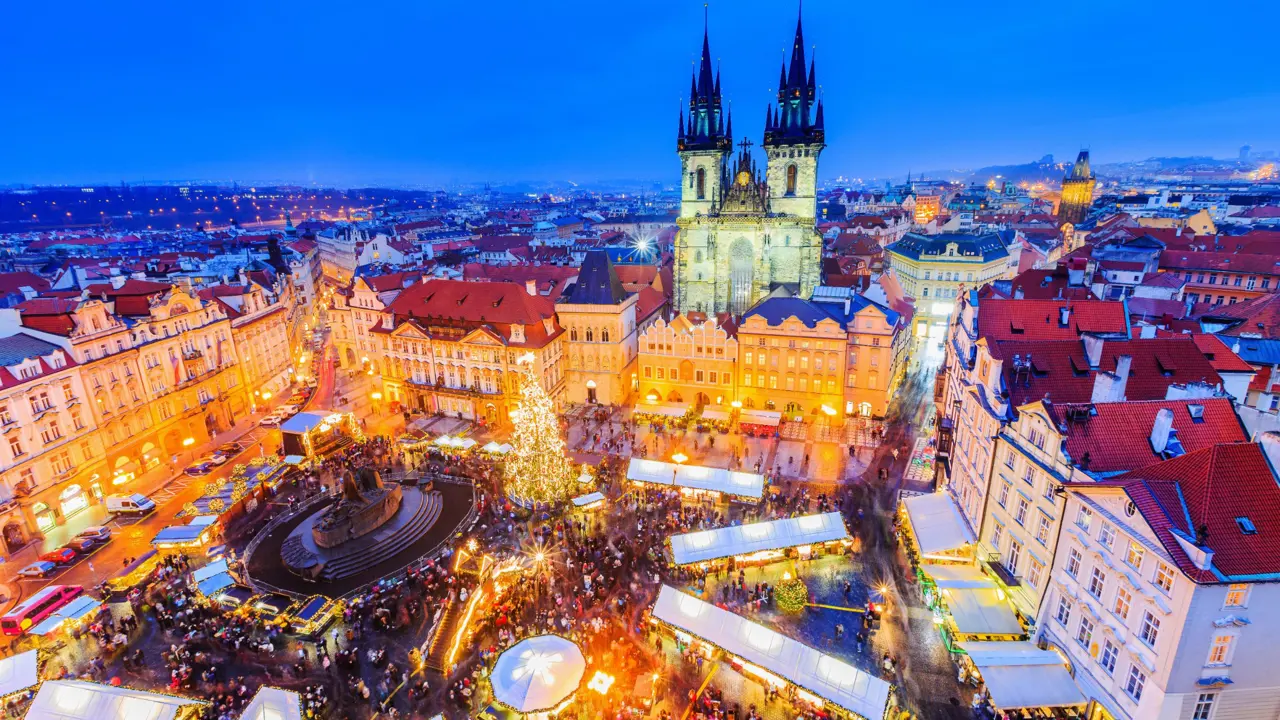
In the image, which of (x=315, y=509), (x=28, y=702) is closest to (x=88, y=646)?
(x=28, y=702)

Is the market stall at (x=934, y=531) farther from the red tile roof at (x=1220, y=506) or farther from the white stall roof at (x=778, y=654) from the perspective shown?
the red tile roof at (x=1220, y=506)

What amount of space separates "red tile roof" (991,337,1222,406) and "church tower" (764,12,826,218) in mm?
38170

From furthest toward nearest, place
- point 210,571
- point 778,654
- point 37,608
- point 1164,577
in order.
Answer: point 210,571, point 37,608, point 778,654, point 1164,577

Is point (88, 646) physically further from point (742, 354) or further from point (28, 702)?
point (742, 354)

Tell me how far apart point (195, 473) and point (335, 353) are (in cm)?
3542

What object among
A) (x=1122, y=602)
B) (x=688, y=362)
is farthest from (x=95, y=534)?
(x=1122, y=602)

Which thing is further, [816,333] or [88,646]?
[816,333]

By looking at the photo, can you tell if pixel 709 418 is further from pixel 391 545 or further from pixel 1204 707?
pixel 1204 707

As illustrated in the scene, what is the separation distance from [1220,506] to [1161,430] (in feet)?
15.9

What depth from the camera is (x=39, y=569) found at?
3547 cm

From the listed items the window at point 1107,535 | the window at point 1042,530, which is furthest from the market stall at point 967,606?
the window at point 1107,535

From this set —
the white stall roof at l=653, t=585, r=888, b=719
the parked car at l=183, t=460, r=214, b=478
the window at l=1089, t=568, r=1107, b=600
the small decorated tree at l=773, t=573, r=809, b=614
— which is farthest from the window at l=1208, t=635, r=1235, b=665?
the parked car at l=183, t=460, r=214, b=478

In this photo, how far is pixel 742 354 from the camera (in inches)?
2221

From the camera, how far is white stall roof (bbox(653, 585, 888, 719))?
79.2 ft
